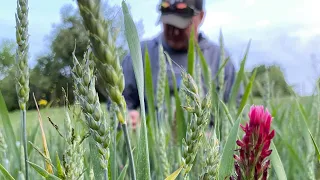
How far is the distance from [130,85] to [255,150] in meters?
2.52

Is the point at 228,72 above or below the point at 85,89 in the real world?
below

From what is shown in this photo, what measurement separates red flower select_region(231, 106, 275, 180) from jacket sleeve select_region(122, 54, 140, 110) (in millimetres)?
2465

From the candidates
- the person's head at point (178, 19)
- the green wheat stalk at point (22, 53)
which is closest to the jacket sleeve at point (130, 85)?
the person's head at point (178, 19)

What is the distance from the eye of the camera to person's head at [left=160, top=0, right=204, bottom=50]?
9.05ft

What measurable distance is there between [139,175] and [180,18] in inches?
97.0

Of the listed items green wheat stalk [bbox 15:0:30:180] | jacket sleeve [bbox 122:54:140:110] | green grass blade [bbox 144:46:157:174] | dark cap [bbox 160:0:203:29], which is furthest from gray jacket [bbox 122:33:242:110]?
green wheat stalk [bbox 15:0:30:180]

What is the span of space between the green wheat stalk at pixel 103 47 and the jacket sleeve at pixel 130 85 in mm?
2541

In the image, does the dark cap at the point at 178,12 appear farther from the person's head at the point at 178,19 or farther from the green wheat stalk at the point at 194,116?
the green wheat stalk at the point at 194,116

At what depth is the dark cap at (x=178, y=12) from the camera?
2752mm

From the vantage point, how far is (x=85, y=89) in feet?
0.92

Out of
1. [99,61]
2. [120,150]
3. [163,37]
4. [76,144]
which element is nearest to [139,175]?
[76,144]

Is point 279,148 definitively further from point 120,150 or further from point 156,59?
point 156,59

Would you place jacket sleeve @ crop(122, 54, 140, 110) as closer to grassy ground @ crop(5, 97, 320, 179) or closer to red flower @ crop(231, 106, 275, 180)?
grassy ground @ crop(5, 97, 320, 179)

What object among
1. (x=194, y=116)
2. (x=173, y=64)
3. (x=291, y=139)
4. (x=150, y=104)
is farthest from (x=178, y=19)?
(x=194, y=116)
